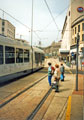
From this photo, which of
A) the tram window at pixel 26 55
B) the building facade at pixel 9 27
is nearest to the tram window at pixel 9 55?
the tram window at pixel 26 55

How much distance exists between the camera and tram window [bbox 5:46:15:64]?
30.9 ft

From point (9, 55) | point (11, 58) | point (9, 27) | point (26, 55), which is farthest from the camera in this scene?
point (9, 27)

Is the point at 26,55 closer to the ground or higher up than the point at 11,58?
higher up

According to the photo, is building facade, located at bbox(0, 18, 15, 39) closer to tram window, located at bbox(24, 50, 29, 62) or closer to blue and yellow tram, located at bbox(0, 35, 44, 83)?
tram window, located at bbox(24, 50, 29, 62)

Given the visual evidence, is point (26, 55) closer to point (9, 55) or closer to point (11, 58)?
point (11, 58)

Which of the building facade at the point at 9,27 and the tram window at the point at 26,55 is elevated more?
the building facade at the point at 9,27

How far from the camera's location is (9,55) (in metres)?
9.77

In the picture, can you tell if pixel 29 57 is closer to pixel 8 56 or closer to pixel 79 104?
pixel 8 56

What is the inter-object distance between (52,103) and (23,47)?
7965mm

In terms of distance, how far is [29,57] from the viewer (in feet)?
46.6

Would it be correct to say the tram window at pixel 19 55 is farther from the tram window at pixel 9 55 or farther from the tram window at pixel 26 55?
the tram window at pixel 26 55

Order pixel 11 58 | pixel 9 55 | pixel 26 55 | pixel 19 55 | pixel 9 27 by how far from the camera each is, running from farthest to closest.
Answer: pixel 9 27 → pixel 26 55 → pixel 19 55 → pixel 11 58 → pixel 9 55

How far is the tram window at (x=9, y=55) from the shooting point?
941 centimetres

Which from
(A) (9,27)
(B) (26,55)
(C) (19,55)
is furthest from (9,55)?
(A) (9,27)
